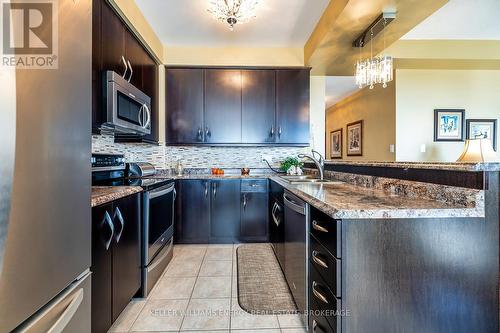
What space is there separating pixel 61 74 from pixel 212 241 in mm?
2623

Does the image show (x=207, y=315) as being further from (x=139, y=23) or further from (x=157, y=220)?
(x=139, y=23)

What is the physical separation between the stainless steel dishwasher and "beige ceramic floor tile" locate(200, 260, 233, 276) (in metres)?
0.69

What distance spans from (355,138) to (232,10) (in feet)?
14.0

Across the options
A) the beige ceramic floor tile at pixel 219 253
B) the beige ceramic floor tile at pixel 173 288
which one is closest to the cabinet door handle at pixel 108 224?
the beige ceramic floor tile at pixel 173 288

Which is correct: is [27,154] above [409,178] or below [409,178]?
above

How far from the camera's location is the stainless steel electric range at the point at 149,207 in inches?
74.0

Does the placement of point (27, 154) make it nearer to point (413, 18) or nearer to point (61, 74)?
point (61, 74)

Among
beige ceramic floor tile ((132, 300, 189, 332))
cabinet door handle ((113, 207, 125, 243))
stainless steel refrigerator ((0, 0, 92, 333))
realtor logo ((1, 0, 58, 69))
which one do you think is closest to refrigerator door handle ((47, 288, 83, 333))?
stainless steel refrigerator ((0, 0, 92, 333))

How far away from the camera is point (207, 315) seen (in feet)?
5.51

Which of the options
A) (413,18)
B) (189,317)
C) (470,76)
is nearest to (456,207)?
(189,317)

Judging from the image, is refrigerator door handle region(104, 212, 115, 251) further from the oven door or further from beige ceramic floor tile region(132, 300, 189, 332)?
beige ceramic floor tile region(132, 300, 189, 332)

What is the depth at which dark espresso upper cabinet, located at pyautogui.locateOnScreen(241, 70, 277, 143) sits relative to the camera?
332cm

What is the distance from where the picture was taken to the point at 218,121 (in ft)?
10.9

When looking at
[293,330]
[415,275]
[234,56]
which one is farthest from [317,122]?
[415,275]
